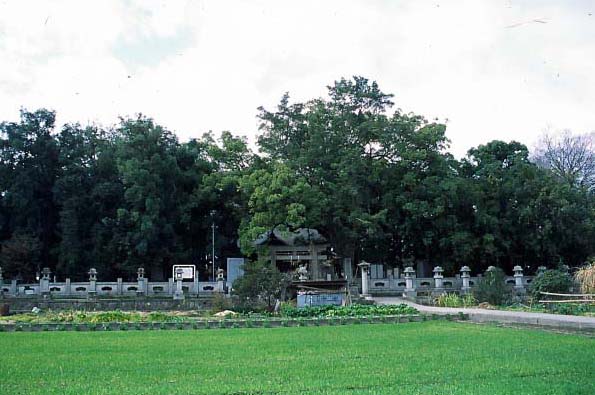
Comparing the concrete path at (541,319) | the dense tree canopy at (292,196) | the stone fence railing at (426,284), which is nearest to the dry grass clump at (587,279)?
the concrete path at (541,319)

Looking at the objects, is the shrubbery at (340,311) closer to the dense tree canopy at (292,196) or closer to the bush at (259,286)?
the bush at (259,286)

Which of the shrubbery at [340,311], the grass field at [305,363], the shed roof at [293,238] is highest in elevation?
the shed roof at [293,238]

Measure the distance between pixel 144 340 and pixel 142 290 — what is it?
17672 mm

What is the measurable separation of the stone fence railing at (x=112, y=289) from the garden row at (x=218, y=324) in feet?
40.8

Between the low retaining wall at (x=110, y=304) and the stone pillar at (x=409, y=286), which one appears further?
the stone pillar at (x=409, y=286)

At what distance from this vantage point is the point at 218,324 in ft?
54.9

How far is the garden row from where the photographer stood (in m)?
16.2

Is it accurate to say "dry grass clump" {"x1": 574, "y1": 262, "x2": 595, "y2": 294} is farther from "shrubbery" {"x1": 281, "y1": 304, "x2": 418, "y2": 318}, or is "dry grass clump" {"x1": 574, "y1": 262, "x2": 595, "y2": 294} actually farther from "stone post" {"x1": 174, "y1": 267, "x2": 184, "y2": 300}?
"stone post" {"x1": 174, "y1": 267, "x2": 184, "y2": 300}

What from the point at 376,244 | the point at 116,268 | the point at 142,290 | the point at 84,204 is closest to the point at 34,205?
the point at 84,204

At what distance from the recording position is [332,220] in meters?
31.6

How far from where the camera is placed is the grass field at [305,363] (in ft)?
22.7

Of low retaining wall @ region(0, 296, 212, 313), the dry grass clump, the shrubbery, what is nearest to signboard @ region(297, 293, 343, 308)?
the shrubbery

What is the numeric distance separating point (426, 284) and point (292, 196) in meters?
8.07

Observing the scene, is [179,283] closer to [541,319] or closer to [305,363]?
[541,319]
